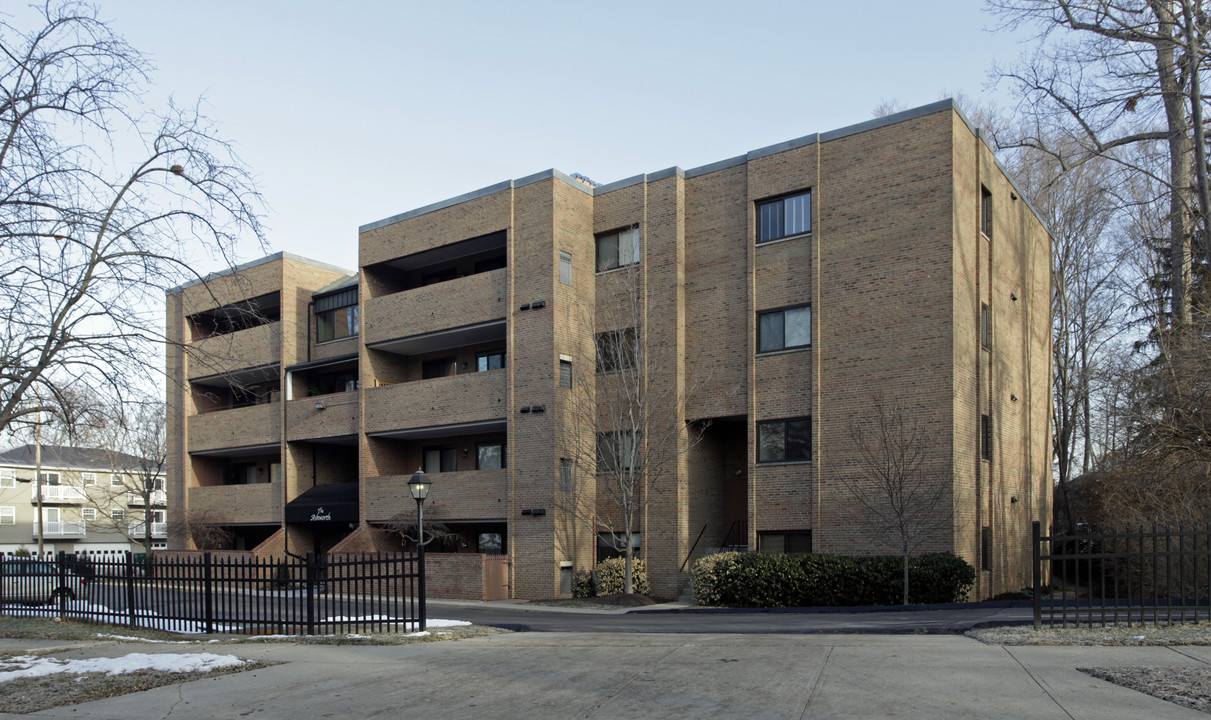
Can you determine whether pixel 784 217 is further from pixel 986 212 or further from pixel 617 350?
pixel 617 350

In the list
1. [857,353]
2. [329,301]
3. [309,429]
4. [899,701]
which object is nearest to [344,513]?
[309,429]

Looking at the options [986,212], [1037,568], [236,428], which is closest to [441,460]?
[236,428]

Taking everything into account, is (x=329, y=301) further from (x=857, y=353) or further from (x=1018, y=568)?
(x=1018, y=568)

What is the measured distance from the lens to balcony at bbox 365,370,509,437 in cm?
2906

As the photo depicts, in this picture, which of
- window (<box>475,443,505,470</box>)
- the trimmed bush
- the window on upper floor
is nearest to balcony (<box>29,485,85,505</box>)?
the window on upper floor

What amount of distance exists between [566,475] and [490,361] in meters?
6.11

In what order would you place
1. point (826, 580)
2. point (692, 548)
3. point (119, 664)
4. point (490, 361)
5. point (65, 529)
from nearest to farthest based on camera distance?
point (119, 664) < point (826, 580) < point (692, 548) < point (490, 361) < point (65, 529)

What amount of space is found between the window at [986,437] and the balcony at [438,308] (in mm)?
13771

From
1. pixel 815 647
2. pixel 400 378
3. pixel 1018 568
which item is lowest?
pixel 1018 568

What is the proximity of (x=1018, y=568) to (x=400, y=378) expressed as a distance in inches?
829

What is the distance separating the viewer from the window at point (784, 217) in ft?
82.8

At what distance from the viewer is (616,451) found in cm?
2712

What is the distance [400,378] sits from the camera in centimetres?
3394

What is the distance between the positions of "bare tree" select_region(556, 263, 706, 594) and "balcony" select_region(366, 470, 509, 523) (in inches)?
100
